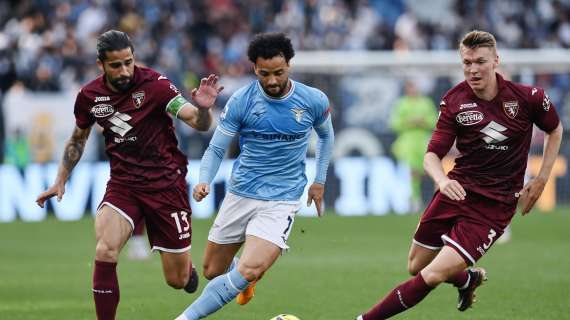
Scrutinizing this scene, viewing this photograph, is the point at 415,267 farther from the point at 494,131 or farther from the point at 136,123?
the point at 136,123

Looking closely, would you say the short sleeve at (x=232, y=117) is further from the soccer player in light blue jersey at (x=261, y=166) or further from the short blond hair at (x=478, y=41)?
the short blond hair at (x=478, y=41)

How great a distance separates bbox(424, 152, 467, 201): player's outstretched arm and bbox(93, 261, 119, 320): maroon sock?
2.59m

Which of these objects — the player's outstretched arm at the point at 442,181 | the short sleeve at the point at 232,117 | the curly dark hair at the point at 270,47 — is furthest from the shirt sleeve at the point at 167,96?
the player's outstretched arm at the point at 442,181

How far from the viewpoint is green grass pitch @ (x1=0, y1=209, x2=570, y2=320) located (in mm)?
11430

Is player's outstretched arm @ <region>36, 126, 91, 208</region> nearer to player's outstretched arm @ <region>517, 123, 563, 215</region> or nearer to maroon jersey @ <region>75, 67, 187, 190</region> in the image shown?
maroon jersey @ <region>75, 67, 187, 190</region>

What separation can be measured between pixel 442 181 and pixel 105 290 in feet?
9.03

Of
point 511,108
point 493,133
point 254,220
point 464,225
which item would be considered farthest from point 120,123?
point 511,108

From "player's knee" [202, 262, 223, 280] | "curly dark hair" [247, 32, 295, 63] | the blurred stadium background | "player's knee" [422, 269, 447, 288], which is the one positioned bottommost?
the blurred stadium background

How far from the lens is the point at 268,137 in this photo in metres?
9.74

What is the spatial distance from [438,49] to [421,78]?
392 centimetres

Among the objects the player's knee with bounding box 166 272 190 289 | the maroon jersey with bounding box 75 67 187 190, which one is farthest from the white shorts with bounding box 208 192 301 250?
the maroon jersey with bounding box 75 67 187 190

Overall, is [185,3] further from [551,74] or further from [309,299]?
[309,299]

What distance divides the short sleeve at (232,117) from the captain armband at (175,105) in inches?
13.1

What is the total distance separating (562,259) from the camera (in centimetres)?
1592
